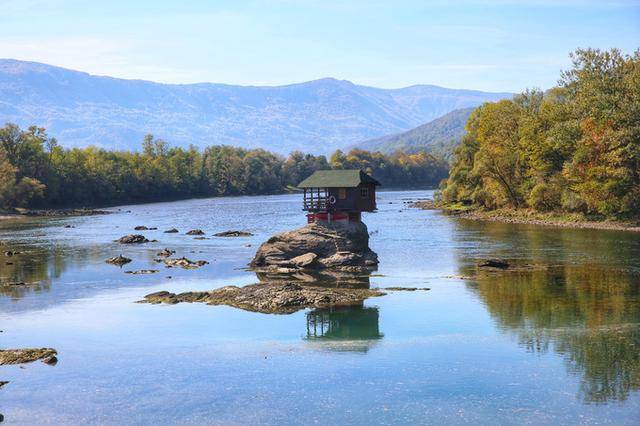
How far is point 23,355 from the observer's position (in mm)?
39469

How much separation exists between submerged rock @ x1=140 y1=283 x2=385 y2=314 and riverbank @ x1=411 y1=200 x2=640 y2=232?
53505mm

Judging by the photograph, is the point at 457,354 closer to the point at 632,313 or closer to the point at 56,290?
the point at 632,313

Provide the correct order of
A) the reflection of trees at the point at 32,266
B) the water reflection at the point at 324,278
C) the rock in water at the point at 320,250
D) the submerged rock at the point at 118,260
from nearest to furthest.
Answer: the water reflection at the point at 324,278 → the reflection of trees at the point at 32,266 → the rock in water at the point at 320,250 → the submerged rock at the point at 118,260

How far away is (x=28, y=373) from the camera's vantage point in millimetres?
36812

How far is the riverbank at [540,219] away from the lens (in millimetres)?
96081

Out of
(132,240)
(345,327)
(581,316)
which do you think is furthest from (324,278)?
(132,240)

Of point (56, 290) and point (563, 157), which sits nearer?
point (56, 290)

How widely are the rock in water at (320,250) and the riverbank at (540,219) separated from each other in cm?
4116

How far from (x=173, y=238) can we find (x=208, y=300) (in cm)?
4994

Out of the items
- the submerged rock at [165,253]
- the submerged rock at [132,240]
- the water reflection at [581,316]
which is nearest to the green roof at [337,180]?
the water reflection at [581,316]

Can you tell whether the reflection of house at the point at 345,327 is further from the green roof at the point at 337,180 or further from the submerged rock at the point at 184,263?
the submerged rock at the point at 184,263

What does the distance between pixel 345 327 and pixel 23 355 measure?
19.0m

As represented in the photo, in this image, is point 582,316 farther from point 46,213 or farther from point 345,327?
point 46,213

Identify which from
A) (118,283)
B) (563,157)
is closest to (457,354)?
(118,283)
